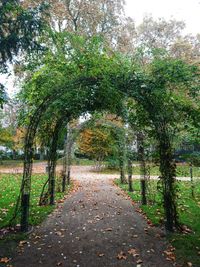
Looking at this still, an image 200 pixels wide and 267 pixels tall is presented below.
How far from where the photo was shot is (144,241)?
23.3 feet

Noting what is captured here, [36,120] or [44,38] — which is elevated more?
[44,38]

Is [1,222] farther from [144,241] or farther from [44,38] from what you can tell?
[44,38]

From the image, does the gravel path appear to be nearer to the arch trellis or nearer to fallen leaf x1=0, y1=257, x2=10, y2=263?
fallen leaf x1=0, y1=257, x2=10, y2=263

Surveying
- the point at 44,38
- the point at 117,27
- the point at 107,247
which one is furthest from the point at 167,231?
the point at 117,27

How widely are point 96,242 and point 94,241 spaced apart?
3.2 inches

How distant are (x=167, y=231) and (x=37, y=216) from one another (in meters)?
3.96

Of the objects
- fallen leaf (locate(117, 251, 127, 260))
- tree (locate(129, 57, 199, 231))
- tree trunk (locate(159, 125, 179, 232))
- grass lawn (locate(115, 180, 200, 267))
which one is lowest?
fallen leaf (locate(117, 251, 127, 260))

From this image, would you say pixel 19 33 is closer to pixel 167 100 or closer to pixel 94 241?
pixel 167 100

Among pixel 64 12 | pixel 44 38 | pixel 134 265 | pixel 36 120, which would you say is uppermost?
pixel 64 12

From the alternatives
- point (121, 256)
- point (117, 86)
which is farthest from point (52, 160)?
point (121, 256)

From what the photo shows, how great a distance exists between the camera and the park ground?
5.94 metres

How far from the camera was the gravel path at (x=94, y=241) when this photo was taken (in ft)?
19.5

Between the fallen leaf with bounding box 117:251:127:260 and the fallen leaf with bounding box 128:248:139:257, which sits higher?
the fallen leaf with bounding box 128:248:139:257

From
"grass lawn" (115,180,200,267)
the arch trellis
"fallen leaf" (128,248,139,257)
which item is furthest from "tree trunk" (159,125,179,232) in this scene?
"fallen leaf" (128,248,139,257)
